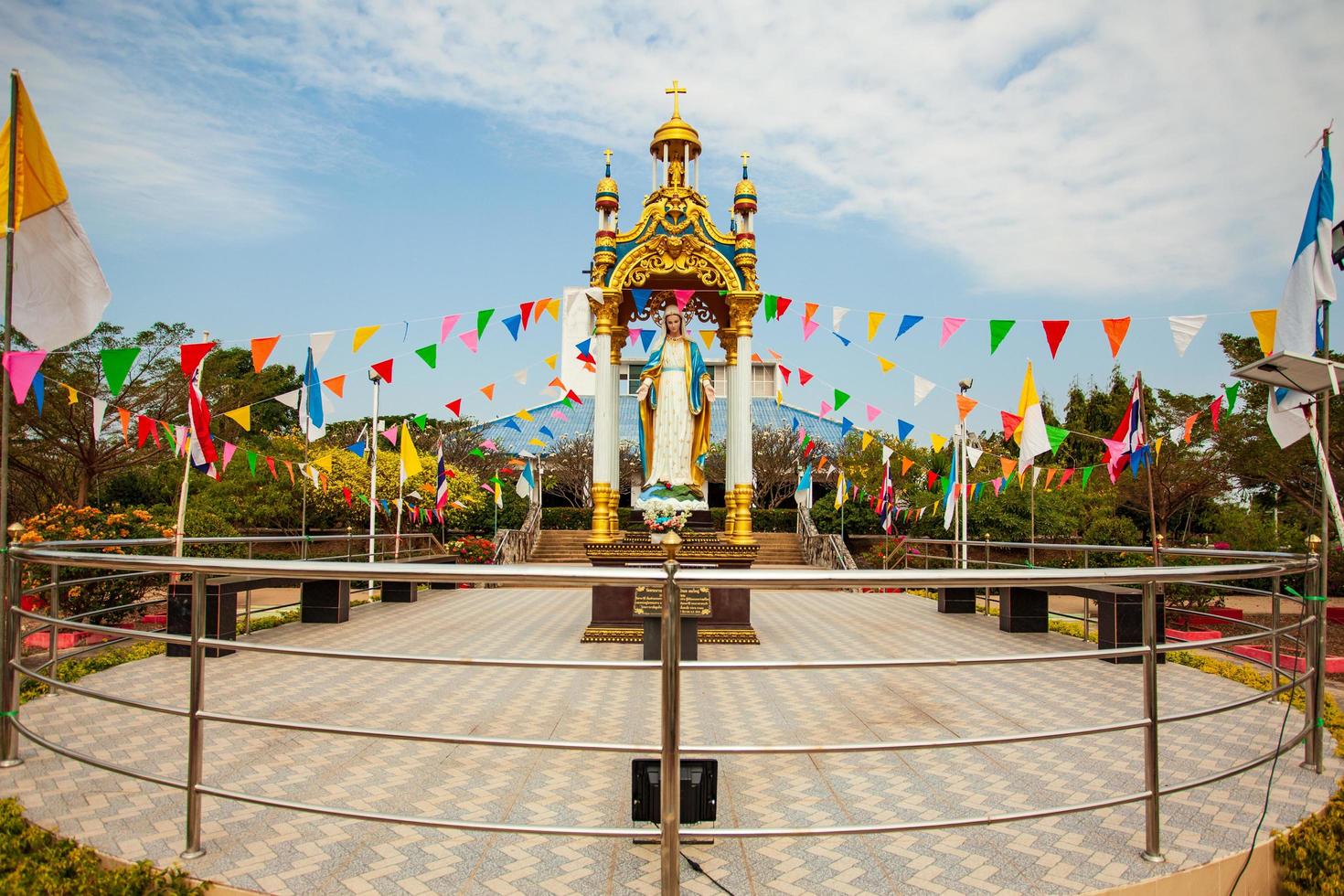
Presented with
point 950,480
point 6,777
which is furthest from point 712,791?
point 950,480

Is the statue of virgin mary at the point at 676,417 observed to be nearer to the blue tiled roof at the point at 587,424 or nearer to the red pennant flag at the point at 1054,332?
the red pennant flag at the point at 1054,332

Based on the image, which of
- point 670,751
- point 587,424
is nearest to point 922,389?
point 670,751

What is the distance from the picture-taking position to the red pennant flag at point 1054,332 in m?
9.74

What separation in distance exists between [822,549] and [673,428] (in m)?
13.7

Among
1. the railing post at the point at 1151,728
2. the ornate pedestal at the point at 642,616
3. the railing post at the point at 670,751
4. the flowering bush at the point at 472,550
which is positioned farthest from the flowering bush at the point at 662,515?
Answer: the flowering bush at the point at 472,550

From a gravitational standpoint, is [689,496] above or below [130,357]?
below

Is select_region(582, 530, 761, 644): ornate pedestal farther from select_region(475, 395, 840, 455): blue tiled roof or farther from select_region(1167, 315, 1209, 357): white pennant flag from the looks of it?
select_region(475, 395, 840, 455): blue tiled roof

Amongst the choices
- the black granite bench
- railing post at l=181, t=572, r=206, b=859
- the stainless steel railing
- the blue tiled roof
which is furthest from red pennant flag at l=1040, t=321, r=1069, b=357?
the blue tiled roof

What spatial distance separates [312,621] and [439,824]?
A: 8.31 m

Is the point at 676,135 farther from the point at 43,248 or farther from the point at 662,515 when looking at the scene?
the point at 43,248

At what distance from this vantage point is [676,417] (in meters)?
10.4

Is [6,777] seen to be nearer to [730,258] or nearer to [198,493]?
[730,258]

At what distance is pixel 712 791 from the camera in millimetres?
3238

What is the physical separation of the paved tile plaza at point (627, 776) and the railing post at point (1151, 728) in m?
0.09
